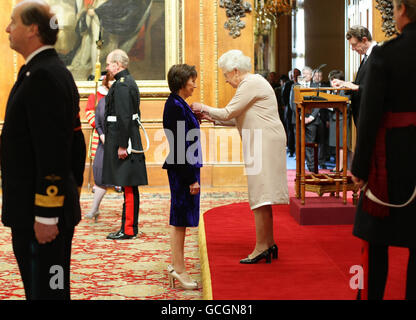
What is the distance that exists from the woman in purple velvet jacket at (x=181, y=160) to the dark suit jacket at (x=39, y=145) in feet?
6.19

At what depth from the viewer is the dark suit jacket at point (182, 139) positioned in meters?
4.87

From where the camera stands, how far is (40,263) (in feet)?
9.69

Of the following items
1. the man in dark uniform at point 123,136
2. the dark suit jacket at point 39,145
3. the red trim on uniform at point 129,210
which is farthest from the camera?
the red trim on uniform at point 129,210

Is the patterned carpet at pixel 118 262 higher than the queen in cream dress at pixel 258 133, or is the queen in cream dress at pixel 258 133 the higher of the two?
the queen in cream dress at pixel 258 133

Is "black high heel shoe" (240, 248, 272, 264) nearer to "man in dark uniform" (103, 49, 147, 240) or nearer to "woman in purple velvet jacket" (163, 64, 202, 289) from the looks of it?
"woman in purple velvet jacket" (163, 64, 202, 289)

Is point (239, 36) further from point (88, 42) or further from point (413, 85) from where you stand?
point (413, 85)

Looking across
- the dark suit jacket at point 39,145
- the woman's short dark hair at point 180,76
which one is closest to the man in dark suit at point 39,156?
the dark suit jacket at point 39,145

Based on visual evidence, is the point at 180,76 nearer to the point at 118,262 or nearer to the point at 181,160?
the point at 181,160

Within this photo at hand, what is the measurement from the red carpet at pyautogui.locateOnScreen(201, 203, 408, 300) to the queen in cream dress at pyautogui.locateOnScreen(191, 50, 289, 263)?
278 mm

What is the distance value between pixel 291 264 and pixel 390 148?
6.98ft

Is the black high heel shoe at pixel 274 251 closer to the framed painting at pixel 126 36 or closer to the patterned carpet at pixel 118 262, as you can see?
the patterned carpet at pixel 118 262

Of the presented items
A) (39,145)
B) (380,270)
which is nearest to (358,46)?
(380,270)

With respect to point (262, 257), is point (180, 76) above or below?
above
